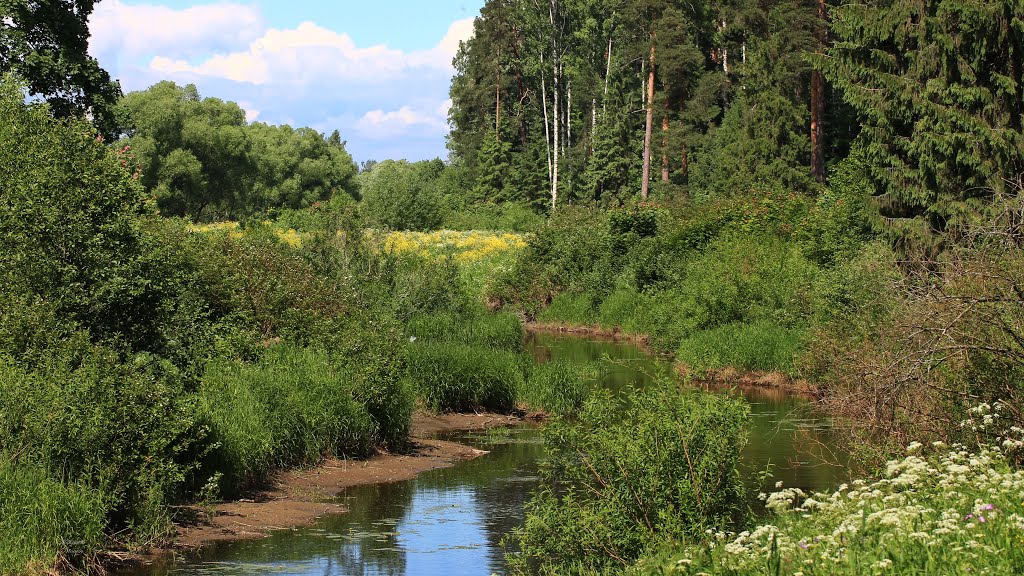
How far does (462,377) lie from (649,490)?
12.5m

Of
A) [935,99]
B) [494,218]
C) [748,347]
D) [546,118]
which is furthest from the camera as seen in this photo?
[546,118]

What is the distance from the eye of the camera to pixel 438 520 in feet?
50.1

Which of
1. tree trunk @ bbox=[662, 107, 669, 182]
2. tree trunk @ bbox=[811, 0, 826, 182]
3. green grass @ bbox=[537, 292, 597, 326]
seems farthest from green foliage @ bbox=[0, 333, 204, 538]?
tree trunk @ bbox=[662, 107, 669, 182]

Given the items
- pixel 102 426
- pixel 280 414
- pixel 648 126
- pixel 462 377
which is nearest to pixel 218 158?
pixel 648 126

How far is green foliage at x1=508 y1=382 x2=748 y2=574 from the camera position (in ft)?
35.8

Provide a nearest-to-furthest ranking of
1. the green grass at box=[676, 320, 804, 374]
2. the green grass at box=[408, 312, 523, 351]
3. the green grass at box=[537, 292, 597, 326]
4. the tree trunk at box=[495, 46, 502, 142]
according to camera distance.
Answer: the green grass at box=[408, 312, 523, 351] → the green grass at box=[676, 320, 804, 374] → the green grass at box=[537, 292, 597, 326] → the tree trunk at box=[495, 46, 502, 142]

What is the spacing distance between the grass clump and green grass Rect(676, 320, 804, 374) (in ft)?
16.8

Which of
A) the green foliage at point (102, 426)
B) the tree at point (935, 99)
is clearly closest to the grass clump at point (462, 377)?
the green foliage at point (102, 426)

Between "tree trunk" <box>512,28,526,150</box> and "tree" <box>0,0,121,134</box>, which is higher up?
"tree trunk" <box>512,28,526,150</box>

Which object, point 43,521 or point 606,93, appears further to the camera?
point 606,93

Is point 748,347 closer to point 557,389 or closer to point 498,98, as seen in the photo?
point 557,389

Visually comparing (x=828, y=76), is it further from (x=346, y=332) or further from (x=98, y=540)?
(x=98, y=540)

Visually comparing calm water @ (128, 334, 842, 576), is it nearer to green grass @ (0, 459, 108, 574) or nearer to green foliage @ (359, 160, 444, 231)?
green grass @ (0, 459, 108, 574)

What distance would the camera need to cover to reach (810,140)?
48.4 meters
